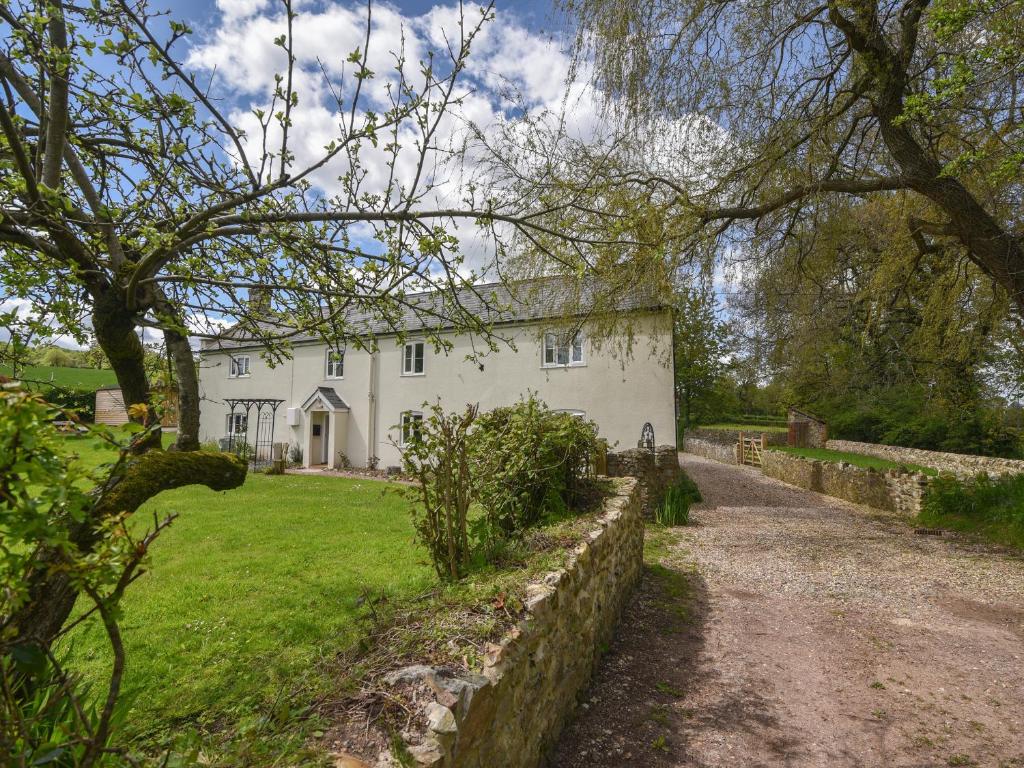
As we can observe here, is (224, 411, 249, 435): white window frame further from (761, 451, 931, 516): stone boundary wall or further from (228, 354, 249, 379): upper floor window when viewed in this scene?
(761, 451, 931, 516): stone boundary wall

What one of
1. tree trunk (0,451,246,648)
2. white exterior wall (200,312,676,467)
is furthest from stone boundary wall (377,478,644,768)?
white exterior wall (200,312,676,467)

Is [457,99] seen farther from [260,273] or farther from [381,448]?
[381,448]

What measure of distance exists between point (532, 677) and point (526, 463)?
228 cm

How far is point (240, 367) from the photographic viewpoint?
76.4 feet

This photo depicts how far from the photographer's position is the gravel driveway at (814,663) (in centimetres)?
332

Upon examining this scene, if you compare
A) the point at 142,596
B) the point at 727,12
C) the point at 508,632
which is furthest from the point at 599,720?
the point at 727,12

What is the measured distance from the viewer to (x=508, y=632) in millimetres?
2750

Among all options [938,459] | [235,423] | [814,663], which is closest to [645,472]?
[814,663]

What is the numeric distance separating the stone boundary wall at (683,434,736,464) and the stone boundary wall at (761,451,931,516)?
8.51 meters

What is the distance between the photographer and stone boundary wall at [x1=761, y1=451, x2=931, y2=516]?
11102 mm

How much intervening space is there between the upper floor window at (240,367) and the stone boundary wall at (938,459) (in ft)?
80.8

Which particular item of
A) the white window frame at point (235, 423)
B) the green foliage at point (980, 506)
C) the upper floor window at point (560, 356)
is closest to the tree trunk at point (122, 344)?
the green foliage at point (980, 506)

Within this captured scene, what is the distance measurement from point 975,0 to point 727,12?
2.59 metres

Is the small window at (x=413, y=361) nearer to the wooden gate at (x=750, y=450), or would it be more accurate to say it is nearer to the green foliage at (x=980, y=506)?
the green foliage at (x=980, y=506)
